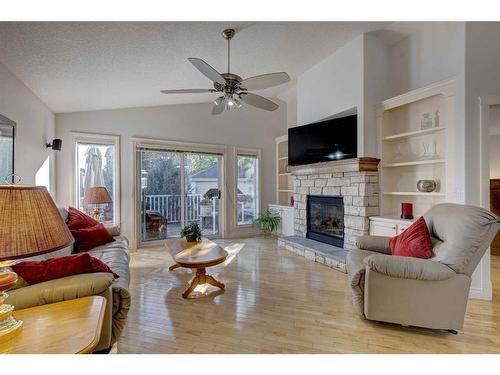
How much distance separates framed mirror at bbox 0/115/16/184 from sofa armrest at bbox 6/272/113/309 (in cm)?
150

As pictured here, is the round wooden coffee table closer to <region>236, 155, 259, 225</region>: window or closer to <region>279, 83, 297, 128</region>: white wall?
<region>236, 155, 259, 225</region>: window

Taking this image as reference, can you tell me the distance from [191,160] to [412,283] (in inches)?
171

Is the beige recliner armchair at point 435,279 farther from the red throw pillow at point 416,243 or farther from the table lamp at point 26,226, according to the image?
the table lamp at point 26,226

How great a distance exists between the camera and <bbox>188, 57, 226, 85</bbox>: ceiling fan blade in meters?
2.28

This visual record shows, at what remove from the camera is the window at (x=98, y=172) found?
4.45 metres

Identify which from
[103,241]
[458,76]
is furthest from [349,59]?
[103,241]

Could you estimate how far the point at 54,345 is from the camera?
3.35 feet

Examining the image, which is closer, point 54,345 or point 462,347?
point 54,345

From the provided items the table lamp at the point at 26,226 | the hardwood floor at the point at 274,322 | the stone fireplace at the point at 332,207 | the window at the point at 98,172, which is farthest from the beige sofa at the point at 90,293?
the window at the point at 98,172

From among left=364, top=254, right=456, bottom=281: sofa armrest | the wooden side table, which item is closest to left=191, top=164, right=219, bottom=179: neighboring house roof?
left=364, top=254, right=456, bottom=281: sofa armrest

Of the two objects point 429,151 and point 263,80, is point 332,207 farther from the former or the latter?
point 263,80

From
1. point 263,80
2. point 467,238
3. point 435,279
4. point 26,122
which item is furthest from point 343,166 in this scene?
point 26,122

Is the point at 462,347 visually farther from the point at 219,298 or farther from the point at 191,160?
the point at 191,160

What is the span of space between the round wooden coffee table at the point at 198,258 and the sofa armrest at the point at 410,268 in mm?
1461
